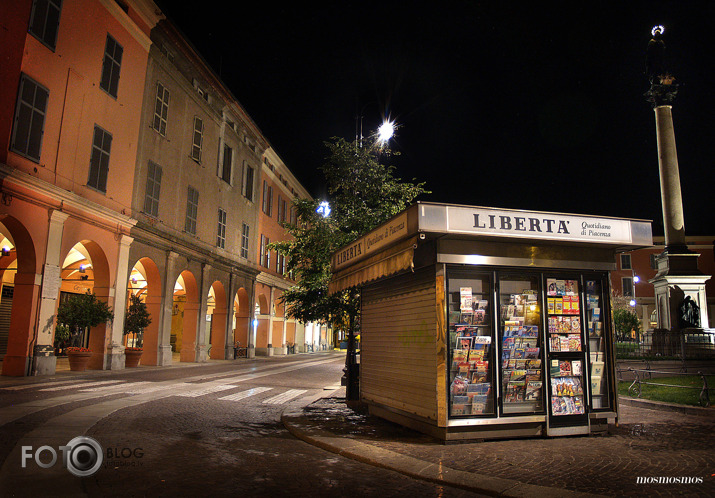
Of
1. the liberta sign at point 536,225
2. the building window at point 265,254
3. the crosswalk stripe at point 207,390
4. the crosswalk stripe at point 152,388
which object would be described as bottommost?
the crosswalk stripe at point 207,390

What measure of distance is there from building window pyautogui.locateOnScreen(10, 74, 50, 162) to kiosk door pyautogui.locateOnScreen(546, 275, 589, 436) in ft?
52.8

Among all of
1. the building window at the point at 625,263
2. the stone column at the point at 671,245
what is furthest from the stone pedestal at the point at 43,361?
the building window at the point at 625,263

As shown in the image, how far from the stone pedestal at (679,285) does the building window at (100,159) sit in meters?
26.8

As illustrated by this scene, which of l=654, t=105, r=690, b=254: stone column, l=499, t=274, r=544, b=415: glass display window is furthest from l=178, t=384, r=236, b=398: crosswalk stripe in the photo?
l=654, t=105, r=690, b=254: stone column

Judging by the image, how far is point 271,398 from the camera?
13.0 metres

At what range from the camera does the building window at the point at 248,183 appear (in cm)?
3466

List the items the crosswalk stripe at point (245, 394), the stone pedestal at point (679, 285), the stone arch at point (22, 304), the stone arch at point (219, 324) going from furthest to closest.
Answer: the stone arch at point (219, 324), the stone pedestal at point (679, 285), the stone arch at point (22, 304), the crosswalk stripe at point (245, 394)

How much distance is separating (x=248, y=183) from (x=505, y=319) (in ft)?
98.2

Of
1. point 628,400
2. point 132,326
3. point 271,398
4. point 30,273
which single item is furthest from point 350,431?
point 132,326

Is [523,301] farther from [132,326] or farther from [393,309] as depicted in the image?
[132,326]

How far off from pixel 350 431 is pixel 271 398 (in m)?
5.21

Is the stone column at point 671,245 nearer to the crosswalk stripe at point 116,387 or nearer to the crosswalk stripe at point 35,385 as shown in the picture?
the crosswalk stripe at point 116,387

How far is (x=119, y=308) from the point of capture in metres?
20.5

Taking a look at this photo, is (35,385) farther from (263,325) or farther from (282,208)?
(282,208)
